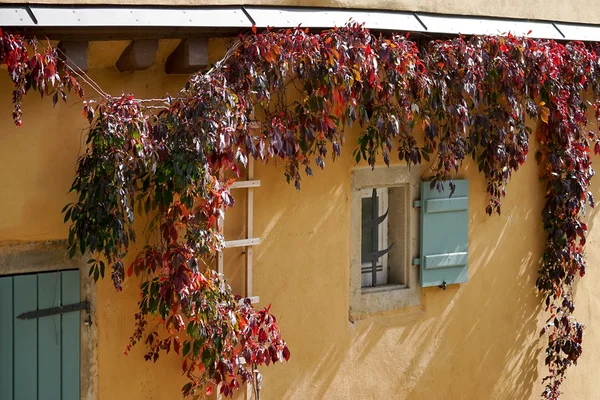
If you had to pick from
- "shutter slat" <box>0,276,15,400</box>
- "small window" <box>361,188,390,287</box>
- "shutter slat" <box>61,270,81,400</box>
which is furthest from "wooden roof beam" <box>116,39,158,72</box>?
"small window" <box>361,188,390,287</box>

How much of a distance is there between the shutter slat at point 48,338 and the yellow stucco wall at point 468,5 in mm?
1754

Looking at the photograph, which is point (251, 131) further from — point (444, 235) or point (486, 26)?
point (486, 26)

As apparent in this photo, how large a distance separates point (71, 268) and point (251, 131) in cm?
148

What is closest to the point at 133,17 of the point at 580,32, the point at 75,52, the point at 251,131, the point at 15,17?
the point at 75,52

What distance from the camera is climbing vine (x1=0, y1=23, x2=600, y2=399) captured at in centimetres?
597

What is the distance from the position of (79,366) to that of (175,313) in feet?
2.38

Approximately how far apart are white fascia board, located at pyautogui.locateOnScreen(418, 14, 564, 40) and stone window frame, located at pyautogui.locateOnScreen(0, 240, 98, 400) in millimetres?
2999

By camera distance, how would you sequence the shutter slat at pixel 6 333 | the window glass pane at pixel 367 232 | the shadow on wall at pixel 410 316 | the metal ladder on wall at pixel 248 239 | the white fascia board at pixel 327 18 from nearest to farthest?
the shutter slat at pixel 6 333 → the white fascia board at pixel 327 18 → the metal ladder on wall at pixel 248 239 → the shadow on wall at pixel 410 316 → the window glass pane at pixel 367 232

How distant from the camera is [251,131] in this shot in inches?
263

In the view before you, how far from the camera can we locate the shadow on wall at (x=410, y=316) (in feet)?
23.8

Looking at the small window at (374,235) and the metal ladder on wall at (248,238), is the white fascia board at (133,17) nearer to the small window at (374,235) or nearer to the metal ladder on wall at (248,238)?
the metal ladder on wall at (248,238)

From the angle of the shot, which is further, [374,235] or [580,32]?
[580,32]

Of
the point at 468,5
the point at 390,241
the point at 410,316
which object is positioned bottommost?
the point at 410,316

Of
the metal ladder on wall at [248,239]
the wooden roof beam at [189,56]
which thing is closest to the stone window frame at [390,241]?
the metal ladder on wall at [248,239]
